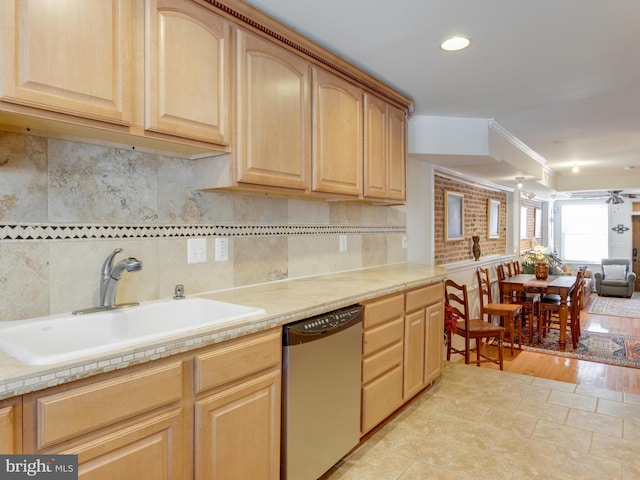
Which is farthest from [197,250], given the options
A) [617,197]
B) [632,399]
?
[617,197]

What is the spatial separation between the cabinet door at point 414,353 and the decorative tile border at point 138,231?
0.87m

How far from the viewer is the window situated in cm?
1005

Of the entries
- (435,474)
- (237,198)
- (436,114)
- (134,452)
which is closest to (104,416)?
(134,452)

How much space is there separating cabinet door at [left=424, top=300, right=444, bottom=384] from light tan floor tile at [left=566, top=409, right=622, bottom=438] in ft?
2.86

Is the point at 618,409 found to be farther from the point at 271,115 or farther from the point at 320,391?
the point at 271,115

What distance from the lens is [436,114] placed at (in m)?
3.69

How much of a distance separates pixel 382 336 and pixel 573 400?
5.49ft

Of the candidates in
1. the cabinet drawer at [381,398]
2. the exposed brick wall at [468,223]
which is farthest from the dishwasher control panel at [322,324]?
the exposed brick wall at [468,223]

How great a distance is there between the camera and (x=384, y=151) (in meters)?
3.01

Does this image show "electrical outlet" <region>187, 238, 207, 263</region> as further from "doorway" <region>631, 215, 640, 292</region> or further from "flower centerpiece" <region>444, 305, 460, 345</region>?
"doorway" <region>631, 215, 640, 292</region>

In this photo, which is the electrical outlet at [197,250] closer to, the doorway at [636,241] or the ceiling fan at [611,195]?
the ceiling fan at [611,195]

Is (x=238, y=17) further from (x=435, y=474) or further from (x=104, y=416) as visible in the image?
(x=435, y=474)

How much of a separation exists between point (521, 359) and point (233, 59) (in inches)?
191

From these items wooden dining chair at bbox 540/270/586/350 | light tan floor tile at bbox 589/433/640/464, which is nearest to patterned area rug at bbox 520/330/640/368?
wooden dining chair at bbox 540/270/586/350
